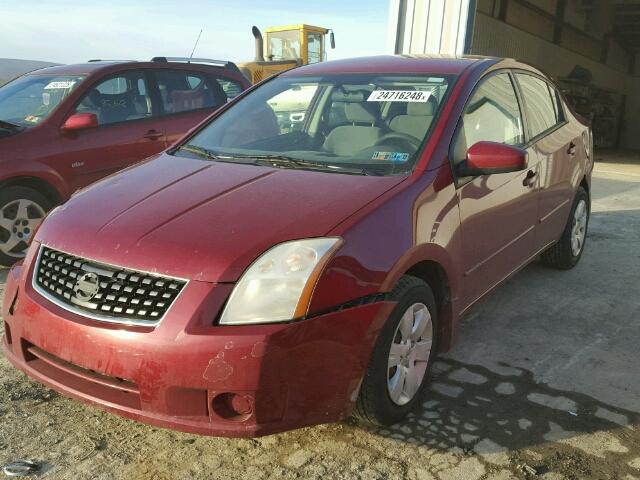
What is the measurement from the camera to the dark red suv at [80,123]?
4820 millimetres

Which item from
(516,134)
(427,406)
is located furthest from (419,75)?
(427,406)

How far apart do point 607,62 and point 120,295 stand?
26673 mm

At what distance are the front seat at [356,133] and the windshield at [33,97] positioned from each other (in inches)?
119

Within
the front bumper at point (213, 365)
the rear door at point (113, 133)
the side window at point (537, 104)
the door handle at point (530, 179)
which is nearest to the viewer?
the front bumper at point (213, 365)

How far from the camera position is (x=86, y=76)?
5371mm

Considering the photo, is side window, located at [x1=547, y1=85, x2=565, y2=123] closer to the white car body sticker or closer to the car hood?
the car hood

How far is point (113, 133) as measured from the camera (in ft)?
17.6

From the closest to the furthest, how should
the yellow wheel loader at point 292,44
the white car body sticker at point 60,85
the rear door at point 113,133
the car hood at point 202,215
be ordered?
the car hood at point 202,215, the rear door at point 113,133, the white car body sticker at point 60,85, the yellow wheel loader at point 292,44

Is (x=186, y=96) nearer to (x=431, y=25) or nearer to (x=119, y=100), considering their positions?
(x=119, y=100)

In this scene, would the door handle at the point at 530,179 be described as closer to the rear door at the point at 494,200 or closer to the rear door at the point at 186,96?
the rear door at the point at 494,200

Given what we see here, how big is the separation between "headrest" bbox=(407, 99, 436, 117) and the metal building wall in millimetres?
7404

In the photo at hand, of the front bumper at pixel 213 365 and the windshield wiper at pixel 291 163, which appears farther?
the windshield wiper at pixel 291 163

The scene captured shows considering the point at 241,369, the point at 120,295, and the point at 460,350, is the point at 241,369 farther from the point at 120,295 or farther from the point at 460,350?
the point at 460,350

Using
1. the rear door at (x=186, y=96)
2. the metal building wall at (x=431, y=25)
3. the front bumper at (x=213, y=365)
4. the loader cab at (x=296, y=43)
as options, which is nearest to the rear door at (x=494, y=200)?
the front bumper at (x=213, y=365)
